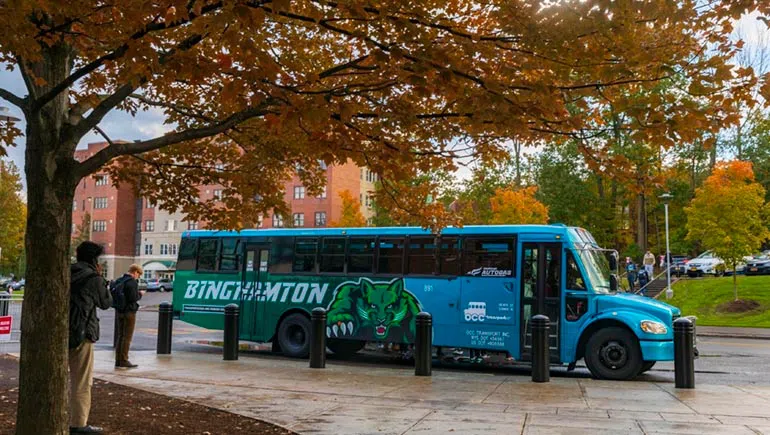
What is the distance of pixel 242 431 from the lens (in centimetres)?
696

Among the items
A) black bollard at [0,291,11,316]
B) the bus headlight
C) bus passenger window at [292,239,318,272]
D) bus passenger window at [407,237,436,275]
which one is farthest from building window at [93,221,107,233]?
the bus headlight

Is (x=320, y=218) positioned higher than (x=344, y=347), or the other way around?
(x=320, y=218)

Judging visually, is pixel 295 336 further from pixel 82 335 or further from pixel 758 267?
pixel 758 267

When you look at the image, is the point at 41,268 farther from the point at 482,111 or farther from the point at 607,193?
the point at 607,193

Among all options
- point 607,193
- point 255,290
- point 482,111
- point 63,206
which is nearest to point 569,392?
point 482,111

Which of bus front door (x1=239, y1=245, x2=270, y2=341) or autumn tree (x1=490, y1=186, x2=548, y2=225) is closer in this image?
bus front door (x1=239, y1=245, x2=270, y2=341)

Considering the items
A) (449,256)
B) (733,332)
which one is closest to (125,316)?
(449,256)

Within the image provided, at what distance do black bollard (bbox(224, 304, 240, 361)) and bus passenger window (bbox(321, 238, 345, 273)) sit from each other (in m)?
2.68

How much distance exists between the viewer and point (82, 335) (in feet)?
21.9

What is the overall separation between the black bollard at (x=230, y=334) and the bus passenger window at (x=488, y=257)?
487 cm

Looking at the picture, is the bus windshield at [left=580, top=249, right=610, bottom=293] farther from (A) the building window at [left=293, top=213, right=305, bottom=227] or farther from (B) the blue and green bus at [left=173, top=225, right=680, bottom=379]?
(A) the building window at [left=293, top=213, right=305, bottom=227]

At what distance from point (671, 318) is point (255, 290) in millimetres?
9401

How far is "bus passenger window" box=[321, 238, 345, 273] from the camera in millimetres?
15945

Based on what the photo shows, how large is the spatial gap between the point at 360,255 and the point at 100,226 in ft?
296
